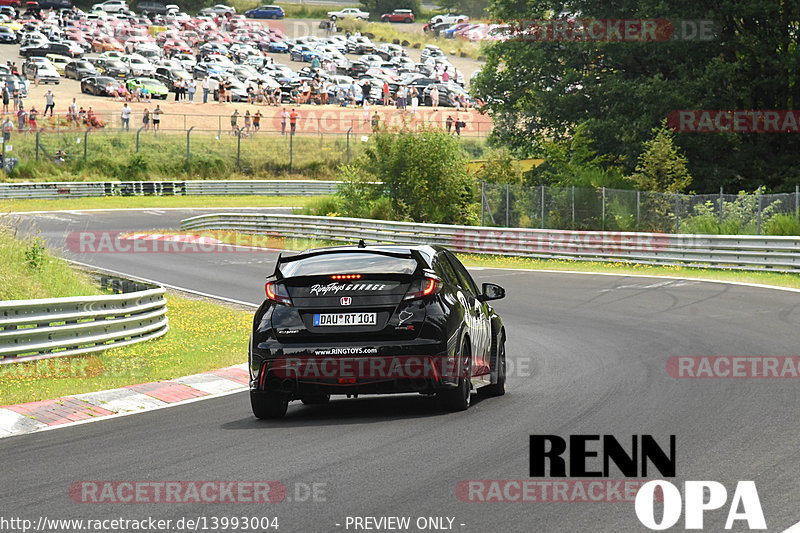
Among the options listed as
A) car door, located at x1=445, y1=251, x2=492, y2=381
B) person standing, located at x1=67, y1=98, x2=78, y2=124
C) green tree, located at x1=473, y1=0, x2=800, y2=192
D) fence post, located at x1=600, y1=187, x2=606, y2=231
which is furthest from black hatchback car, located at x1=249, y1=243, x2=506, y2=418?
person standing, located at x1=67, y1=98, x2=78, y2=124

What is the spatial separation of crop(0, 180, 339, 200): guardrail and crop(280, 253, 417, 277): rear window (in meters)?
47.7

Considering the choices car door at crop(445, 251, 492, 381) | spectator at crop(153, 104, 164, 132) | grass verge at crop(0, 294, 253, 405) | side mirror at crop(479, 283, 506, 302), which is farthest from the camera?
spectator at crop(153, 104, 164, 132)

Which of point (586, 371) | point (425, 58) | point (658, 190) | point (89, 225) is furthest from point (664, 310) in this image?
point (425, 58)

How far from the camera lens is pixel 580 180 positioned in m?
36.3

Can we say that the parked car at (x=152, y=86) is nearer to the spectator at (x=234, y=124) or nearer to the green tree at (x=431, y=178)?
the spectator at (x=234, y=124)

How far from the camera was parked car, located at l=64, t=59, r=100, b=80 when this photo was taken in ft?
259

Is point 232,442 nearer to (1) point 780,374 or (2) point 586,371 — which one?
(2) point 586,371

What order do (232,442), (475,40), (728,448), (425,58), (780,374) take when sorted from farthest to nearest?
(475,40), (425,58), (780,374), (232,442), (728,448)

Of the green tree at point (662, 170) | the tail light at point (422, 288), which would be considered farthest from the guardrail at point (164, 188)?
the tail light at point (422, 288)

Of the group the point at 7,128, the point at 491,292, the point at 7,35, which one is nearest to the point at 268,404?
the point at 491,292

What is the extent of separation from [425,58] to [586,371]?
92.8 meters

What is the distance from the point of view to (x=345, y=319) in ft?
31.8

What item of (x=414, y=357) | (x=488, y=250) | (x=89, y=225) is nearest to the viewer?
(x=414, y=357)

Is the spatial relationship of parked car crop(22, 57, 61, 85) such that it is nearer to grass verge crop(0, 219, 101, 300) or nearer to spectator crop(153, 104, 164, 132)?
spectator crop(153, 104, 164, 132)
